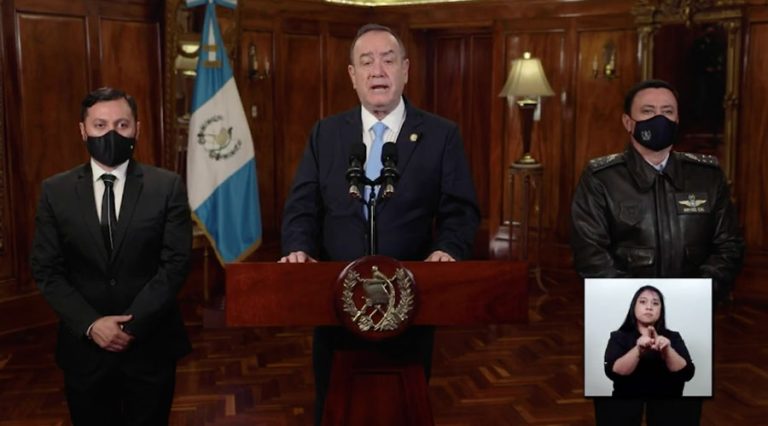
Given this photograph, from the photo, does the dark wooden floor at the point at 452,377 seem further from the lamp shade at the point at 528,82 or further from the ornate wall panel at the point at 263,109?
the ornate wall panel at the point at 263,109

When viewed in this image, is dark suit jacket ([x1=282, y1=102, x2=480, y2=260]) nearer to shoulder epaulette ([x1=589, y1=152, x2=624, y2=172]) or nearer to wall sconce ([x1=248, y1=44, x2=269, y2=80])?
shoulder epaulette ([x1=589, y1=152, x2=624, y2=172])

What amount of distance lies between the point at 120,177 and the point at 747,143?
4.79m

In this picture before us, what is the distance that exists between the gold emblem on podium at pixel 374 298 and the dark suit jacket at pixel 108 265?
83cm

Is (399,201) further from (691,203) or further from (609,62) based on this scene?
(609,62)

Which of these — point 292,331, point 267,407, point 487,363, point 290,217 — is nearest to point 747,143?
point 487,363

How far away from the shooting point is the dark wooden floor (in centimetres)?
381

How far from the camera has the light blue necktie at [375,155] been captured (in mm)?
2385

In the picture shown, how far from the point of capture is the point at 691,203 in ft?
7.73

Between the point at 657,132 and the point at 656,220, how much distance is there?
24cm

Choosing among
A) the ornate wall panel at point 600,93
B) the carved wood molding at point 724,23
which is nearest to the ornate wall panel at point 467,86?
the ornate wall panel at point 600,93

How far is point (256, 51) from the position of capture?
21.7 feet

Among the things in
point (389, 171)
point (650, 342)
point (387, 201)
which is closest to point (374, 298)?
point (389, 171)

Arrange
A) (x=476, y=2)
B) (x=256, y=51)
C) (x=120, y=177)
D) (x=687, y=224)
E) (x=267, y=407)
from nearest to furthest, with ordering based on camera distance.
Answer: (x=687, y=224) < (x=120, y=177) < (x=267, y=407) < (x=256, y=51) < (x=476, y=2)

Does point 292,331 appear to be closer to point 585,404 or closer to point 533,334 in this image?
point 533,334
